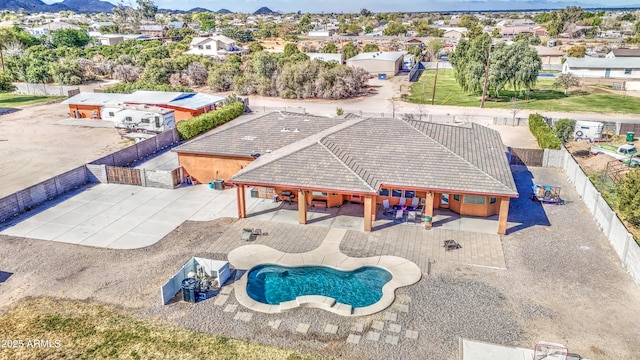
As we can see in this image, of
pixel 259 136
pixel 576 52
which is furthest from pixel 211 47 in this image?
pixel 259 136

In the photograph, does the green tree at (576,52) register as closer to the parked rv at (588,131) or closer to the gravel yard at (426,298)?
the parked rv at (588,131)

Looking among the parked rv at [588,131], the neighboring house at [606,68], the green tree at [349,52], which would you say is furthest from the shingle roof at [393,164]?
the green tree at [349,52]

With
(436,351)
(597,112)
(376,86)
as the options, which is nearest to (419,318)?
(436,351)

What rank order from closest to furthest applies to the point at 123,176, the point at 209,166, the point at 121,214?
the point at 121,214 < the point at 209,166 < the point at 123,176

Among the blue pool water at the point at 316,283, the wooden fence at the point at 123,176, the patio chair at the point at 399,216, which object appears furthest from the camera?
the wooden fence at the point at 123,176

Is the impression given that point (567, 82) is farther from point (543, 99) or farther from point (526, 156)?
point (526, 156)

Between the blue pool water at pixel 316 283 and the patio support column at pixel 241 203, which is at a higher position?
the patio support column at pixel 241 203
